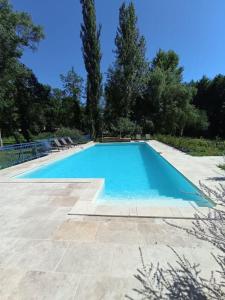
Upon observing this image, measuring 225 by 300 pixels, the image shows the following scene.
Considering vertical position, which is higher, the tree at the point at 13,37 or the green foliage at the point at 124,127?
the tree at the point at 13,37

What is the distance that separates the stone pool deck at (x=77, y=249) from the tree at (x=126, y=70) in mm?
17296

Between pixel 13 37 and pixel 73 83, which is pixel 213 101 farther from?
pixel 13 37

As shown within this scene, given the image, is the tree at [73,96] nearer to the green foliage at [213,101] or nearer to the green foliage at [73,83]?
the green foliage at [73,83]

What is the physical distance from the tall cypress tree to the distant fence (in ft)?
30.9

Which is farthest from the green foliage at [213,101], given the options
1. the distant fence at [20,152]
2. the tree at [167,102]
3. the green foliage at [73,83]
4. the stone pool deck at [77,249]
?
the stone pool deck at [77,249]

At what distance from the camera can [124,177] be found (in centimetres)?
663

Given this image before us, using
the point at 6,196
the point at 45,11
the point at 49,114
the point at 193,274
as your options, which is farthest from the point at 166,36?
the point at 193,274

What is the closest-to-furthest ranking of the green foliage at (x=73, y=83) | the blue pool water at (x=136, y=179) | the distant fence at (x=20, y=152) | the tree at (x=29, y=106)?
the blue pool water at (x=136, y=179), the distant fence at (x=20, y=152), the tree at (x=29, y=106), the green foliage at (x=73, y=83)

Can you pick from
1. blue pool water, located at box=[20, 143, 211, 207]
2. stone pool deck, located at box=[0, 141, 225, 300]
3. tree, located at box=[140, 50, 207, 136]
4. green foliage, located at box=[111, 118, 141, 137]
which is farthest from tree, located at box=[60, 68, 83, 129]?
stone pool deck, located at box=[0, 141, 225, 300]


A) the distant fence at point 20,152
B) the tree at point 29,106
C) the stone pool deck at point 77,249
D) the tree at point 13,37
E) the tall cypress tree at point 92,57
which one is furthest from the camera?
the tree at point 29,106

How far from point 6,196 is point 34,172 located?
2.52 m

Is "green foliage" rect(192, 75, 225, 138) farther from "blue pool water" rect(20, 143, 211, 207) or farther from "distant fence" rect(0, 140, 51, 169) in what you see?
"distant fence" rect(0, 140, 51, 169)

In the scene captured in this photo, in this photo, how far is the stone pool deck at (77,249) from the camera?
1.76 m

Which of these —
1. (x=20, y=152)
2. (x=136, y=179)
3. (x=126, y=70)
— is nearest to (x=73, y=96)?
(x=126, y=70)
